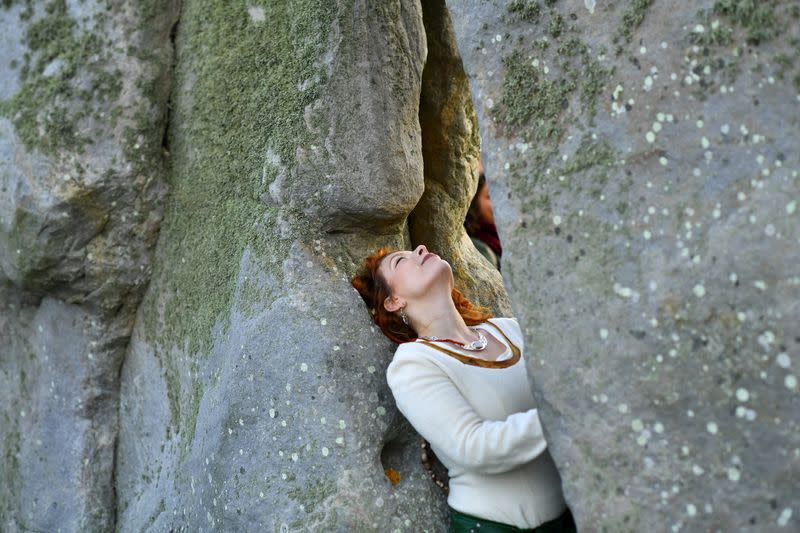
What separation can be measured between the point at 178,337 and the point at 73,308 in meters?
0.44

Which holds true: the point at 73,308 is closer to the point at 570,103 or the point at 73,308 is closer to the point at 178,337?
the point at 178,337

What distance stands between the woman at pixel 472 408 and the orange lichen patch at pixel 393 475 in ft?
0.49

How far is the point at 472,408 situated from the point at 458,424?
8cm

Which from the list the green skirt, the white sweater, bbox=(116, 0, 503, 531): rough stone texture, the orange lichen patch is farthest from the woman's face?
the green skirt

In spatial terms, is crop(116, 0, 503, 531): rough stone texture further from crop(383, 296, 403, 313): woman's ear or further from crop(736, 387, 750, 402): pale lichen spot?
crop(736, 387, 750, 402): pale lichen spot

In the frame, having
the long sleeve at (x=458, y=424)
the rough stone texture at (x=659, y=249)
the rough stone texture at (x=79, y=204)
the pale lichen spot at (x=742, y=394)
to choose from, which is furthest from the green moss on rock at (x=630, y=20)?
the rough stone texture at (x=79, y=204)

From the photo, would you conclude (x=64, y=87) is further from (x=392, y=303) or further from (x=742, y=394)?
(x=742, y=394)

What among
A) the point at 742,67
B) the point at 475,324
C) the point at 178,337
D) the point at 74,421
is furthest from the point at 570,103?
the point at 74,421

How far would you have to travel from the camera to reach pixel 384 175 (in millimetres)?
2611

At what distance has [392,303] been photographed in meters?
2.60

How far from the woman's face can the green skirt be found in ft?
1.93

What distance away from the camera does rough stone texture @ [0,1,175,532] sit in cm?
293

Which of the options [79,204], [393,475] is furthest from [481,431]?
[79,204]

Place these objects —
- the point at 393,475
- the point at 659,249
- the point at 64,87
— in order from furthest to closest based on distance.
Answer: the point at 64,87
the point at 393,475
the point at 659,249
